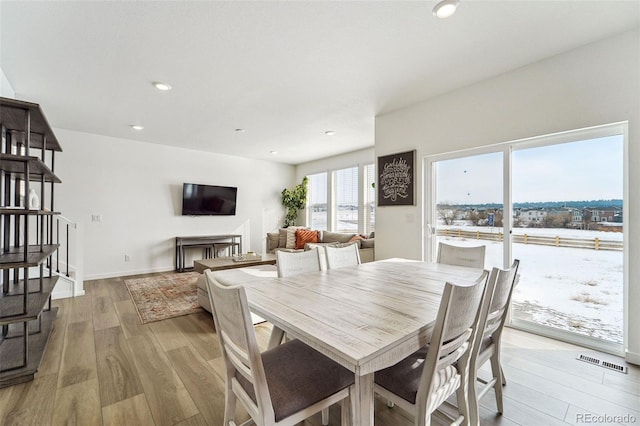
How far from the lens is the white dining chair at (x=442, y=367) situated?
3.41ft

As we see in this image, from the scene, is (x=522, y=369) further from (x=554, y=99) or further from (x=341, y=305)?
(x=554, y=99)

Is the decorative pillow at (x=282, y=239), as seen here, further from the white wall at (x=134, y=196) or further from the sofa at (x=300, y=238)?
the white wall at (x=134, y=196)

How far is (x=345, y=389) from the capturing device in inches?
46.9

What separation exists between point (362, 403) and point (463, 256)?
1884 millimetres

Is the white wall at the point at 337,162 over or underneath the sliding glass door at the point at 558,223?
over

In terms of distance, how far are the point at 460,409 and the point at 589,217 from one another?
2238mm

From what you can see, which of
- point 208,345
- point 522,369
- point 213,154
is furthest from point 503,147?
point 213,154

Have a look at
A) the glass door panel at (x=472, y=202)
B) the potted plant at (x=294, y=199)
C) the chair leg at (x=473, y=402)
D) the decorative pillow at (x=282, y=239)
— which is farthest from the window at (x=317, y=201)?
the chair leg at (x=473, y=402)

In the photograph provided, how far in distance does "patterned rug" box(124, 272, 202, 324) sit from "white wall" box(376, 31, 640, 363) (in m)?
2.75

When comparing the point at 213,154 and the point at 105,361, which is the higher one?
the point at 213,154

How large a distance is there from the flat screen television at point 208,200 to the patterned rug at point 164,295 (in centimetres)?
135

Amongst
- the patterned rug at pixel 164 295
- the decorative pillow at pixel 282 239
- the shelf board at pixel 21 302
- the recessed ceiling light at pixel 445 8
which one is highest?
the recessed ceiling light at pixel 445 8

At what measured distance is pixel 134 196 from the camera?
521cm

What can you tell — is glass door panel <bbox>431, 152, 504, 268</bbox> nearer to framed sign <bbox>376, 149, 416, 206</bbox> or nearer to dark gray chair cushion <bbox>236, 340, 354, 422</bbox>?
framed sign <bbox>376, 149, 416, 206</bbox>
